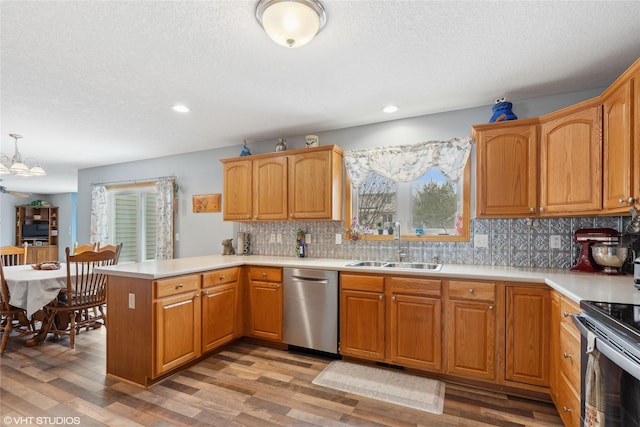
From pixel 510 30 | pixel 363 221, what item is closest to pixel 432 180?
pixel 363 221

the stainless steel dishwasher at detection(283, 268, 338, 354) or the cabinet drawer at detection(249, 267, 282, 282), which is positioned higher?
the cabinet drawer at detection(249, 267, 282, 282)

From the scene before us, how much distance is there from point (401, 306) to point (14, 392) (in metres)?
3.03

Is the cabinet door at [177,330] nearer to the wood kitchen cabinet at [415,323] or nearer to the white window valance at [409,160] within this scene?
the wood kitchen cabinet at [415,323]

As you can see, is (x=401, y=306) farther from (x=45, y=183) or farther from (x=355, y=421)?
(x=45, y=183)

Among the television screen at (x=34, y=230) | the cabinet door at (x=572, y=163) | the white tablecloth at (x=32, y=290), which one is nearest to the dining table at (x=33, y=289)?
the white tablecloth at (x=32, y=290)

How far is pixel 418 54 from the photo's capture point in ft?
6.72

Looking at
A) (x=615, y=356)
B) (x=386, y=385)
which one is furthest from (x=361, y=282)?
(x=615, y=356)

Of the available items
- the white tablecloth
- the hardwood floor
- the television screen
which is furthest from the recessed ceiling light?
the television screen

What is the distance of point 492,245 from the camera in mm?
2846

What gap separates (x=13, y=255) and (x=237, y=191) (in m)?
3.17

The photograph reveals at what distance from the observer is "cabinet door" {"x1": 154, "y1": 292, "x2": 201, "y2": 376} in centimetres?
237

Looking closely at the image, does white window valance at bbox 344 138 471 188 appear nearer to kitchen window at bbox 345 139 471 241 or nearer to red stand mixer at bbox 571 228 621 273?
kitchen window at bbox 345 139 471 241

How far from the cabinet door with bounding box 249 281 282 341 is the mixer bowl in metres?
2.62

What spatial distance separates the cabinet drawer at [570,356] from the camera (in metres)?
1.64
